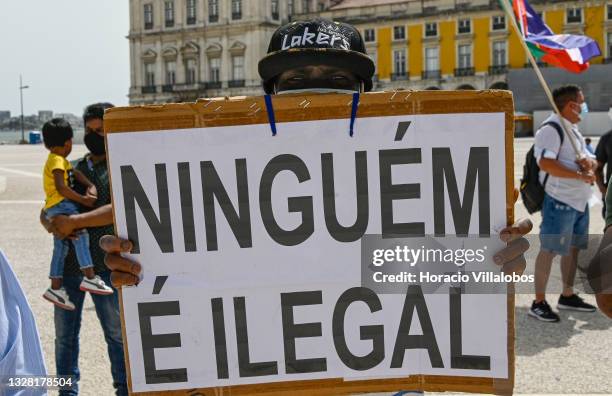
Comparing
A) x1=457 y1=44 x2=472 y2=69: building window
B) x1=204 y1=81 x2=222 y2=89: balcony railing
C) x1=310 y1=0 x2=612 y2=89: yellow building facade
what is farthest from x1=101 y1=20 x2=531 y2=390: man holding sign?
x1=204 y1=81 x2=222 y2=89: balcony railing

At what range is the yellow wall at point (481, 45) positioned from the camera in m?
57.6

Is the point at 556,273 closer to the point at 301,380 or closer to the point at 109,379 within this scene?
the point at 109,379

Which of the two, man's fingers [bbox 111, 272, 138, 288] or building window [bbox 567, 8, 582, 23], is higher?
building window [bbox 567, 8, 582, 23]

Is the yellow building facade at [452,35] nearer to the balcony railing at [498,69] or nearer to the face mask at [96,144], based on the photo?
the balcony railing at [498,69]

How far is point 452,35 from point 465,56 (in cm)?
211

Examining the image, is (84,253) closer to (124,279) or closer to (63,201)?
(63,201)

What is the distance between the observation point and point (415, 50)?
60.1 meters

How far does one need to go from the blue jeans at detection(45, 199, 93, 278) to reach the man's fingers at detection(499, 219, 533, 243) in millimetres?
2403

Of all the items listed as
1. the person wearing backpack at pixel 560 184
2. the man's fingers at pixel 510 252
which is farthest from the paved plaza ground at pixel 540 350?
the man's fingers at pixel 510 252

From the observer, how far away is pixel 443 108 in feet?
5.75

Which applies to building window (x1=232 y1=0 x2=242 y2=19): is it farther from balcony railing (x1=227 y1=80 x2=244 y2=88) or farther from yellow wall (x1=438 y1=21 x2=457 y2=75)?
yellow wall (x1=438 y1=21 x2=457 y2=75)

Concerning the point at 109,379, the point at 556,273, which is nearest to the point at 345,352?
the point at 109,379

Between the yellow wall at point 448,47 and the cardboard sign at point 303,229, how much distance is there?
59.1 metres

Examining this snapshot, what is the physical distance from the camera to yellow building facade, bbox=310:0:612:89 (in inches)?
2149
